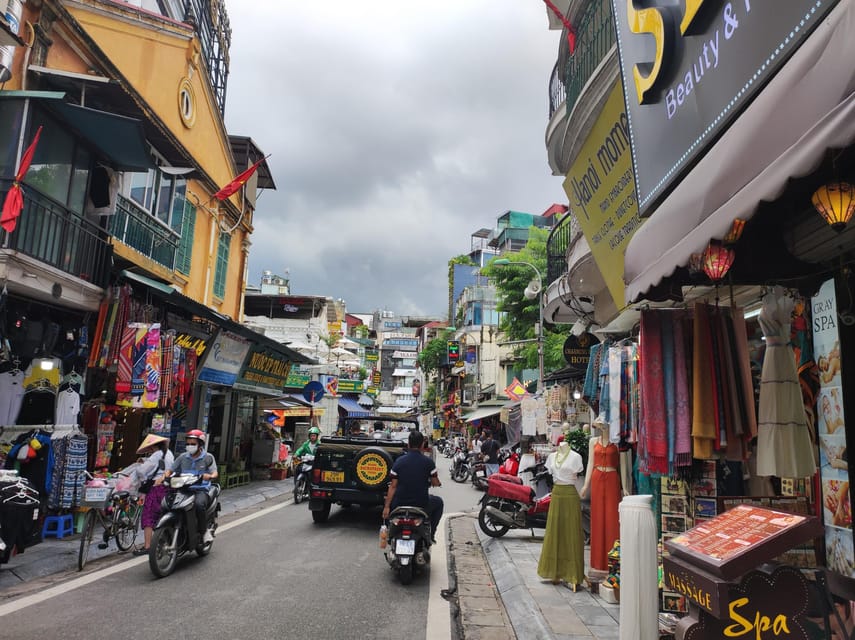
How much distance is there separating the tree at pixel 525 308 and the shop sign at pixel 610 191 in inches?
583

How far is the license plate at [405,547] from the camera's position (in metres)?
6.56

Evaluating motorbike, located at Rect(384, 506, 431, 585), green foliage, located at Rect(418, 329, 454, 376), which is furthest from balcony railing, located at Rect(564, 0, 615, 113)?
green foliage, located at Rect(418, 329, 454, 376)

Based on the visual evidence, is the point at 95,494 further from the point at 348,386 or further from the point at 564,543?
the point at 348,386

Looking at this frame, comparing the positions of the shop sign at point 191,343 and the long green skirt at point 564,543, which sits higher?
the shop sign at point 191,343

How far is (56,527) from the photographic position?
859 centimetres

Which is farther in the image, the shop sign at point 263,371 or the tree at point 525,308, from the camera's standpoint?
the tree at point 525,308

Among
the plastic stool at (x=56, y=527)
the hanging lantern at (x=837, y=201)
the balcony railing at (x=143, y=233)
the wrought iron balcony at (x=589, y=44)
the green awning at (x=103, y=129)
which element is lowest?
the plastic stool at (x=56, y=527)

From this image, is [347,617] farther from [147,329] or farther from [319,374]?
[319,374]

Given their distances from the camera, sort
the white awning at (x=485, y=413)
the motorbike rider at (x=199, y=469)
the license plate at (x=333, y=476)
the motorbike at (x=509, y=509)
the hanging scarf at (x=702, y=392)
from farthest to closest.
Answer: the white awning at (x=485, y=413), the license plate at (x=333, y=476), the motorbike at (x=509, y=509), the motorbike rider at (x=199, y=469), the hanging scarf at (x=702, y=392)

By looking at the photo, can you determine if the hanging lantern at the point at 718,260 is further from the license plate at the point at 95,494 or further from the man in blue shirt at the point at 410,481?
the license plate at the point at 95,494

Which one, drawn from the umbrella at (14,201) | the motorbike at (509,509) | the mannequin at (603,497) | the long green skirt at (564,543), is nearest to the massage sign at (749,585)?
the mannequin at (603,497)

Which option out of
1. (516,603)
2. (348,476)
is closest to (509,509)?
(348,476)

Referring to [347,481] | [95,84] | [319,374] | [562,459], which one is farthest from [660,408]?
[319,374]

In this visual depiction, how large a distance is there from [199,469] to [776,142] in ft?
24.5
